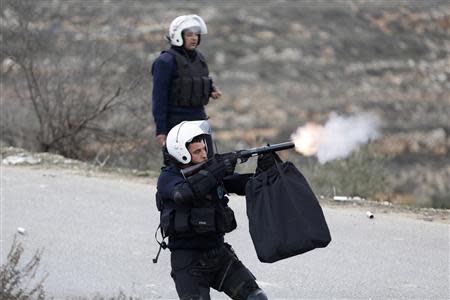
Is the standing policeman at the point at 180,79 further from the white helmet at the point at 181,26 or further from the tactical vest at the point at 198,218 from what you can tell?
the tactical vest at the point at 198,218

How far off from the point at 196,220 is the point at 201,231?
0.06 m

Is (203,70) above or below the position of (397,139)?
above

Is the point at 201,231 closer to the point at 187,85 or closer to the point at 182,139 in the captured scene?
the point at 182,139

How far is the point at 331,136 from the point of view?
752 centimetres

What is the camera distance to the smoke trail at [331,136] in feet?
23.2

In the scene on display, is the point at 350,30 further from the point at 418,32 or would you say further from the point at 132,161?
the point at 132,161

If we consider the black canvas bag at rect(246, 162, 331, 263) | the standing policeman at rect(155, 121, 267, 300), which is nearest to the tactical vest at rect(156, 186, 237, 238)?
the standing policeman at rect(155, 121, 267, 300)

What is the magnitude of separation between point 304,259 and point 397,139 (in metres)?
21.9

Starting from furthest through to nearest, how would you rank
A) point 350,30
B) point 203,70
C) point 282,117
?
point 350,30 < point 282,117 < point 203,70

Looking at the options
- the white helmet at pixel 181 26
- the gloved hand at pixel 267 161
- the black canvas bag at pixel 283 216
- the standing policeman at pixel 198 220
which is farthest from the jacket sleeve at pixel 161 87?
the black canvas bag at pixel 283 216

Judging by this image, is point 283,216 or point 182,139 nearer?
point 283,216

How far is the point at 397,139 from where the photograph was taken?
31.0m

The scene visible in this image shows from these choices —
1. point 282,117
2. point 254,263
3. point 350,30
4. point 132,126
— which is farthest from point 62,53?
point 350,30

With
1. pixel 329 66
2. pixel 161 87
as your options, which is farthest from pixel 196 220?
pixel 329 66
